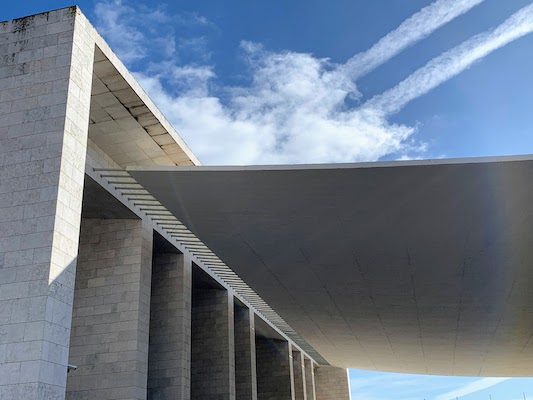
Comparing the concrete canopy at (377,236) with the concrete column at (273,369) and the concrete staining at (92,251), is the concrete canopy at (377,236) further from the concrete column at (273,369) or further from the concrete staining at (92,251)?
the concrete column at (273,369)

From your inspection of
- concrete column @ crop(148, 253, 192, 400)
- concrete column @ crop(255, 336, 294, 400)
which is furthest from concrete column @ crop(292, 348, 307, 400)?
concrete column @ crop(148, 253, 192, 400)

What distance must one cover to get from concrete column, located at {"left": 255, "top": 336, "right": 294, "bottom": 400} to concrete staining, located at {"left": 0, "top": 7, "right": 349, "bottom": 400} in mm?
6111

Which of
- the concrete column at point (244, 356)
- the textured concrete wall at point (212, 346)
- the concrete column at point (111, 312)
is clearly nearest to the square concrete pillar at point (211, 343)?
the textured concrete wall at point (212, 346)

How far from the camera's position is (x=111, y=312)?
15.4 m

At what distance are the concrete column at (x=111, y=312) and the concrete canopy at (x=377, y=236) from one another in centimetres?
296

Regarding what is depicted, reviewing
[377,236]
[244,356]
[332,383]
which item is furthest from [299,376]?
[377,236]

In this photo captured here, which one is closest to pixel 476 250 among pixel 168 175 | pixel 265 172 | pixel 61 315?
pixel 265 172

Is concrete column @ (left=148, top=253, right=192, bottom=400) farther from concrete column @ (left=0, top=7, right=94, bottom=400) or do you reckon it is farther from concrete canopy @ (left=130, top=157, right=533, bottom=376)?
concrete column @ (left=0, top=7, right=94, bottom=400)

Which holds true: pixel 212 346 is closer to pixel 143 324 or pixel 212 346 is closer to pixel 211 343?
pixel 211 343

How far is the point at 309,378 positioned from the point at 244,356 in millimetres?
14487

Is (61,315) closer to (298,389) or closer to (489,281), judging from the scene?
(489,281)

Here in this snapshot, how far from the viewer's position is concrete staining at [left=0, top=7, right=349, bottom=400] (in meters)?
8.80

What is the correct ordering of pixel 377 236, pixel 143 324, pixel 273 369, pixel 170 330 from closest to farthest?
pixel 377 236, pixel 143 324, pixel 170 330, pixel 273 369

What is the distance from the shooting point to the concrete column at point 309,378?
3684 centimetres
